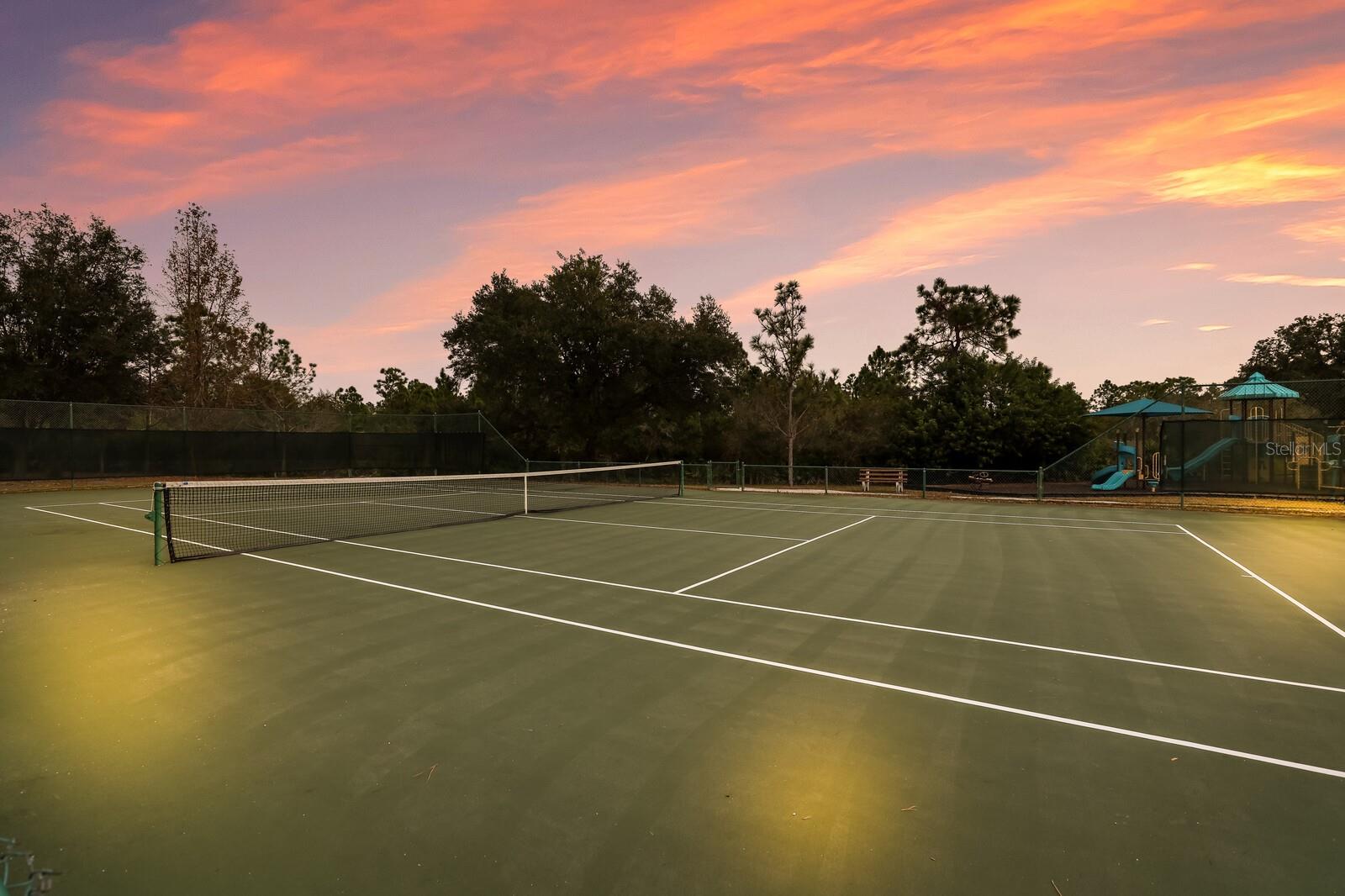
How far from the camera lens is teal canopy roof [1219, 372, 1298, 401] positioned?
18.6 meters

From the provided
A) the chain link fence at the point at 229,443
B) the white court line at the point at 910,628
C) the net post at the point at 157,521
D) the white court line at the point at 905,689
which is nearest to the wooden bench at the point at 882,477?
the chain link fence at the point at 229,443

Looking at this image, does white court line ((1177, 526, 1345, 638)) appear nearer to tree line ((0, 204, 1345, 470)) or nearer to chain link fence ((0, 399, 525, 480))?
tree line ((0, 204, 1345, 470))

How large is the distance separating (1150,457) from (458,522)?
25.1 meters

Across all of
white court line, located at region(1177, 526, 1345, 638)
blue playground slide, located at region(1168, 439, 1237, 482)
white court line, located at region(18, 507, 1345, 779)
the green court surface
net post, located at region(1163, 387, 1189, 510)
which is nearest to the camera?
the green court surface

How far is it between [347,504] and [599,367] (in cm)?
1636

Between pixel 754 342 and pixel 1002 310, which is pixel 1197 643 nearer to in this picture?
pixel 754 342

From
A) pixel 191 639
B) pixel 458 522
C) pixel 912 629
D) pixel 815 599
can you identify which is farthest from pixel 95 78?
pixel 912 629

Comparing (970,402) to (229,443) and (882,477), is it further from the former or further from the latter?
(229,443)

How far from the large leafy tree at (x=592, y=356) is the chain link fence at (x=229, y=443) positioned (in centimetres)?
336

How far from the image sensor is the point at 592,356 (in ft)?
109

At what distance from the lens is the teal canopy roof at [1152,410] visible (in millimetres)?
21047

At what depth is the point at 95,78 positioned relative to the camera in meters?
13.4

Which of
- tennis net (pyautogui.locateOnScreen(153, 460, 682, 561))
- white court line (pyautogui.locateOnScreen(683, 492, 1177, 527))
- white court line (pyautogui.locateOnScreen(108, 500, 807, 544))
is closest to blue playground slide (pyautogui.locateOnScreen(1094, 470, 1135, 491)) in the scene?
white court line (pyautogui.locateOnScreen(683, 492, 1177, 527))

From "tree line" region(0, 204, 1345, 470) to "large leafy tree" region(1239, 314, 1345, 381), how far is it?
23.2 m
